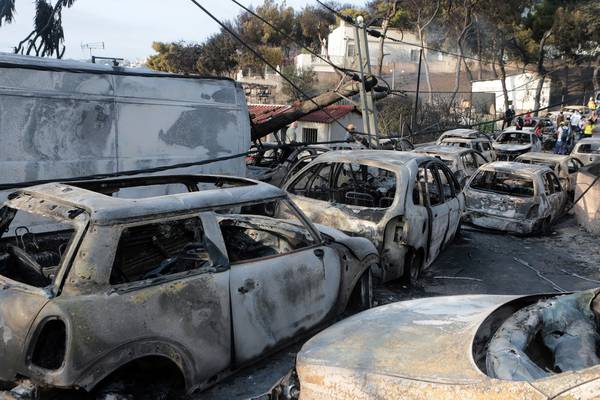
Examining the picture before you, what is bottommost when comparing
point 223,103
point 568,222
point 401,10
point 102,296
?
point 568,222

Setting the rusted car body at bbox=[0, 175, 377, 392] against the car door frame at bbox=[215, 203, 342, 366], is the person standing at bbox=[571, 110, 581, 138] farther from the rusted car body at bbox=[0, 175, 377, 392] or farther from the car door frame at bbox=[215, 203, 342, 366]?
the car door frame at bbox=[215, 203, 342, 366]

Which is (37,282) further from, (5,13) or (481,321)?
(5,13)

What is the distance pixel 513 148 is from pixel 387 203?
12.9m

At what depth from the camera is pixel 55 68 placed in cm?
704

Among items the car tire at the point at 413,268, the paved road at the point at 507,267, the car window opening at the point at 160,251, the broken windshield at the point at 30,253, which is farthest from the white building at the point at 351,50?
the broken windshield at the point at 30,253

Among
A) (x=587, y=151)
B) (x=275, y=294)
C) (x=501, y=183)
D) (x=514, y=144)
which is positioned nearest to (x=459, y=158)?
(x=501, y=183)

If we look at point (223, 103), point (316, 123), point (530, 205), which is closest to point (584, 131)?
point (316, 123)

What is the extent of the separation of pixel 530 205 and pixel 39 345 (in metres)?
8.71

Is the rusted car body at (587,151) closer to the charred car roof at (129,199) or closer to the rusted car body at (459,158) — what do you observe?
the rusted car body at (459,158)

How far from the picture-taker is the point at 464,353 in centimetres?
273

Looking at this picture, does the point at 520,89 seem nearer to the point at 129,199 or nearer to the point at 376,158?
the point at 376,158

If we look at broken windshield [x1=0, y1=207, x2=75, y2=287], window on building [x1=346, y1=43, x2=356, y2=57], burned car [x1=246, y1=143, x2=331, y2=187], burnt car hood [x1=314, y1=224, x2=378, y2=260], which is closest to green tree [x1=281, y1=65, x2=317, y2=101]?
window on building [x1=346, y1=43, x2=356, y2=57]

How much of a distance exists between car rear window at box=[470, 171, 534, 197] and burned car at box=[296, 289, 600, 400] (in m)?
7.23

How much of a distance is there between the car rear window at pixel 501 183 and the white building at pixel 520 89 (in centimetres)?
3378
